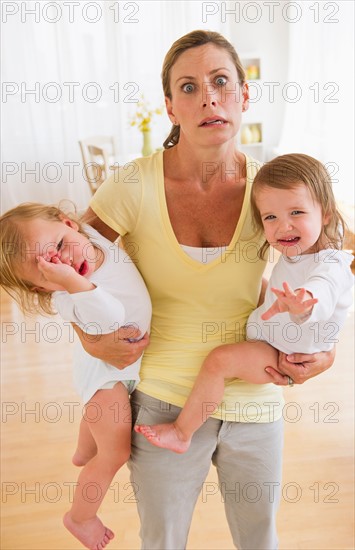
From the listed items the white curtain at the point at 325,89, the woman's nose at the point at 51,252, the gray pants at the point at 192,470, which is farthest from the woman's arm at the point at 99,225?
the white curtain at the point at 325,89

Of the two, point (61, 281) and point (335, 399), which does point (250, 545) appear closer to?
point (61, 281)

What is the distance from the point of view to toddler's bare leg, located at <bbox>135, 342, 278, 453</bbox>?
4.76ft

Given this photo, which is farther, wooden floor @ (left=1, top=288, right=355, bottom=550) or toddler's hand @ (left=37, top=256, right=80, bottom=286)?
wooden floor @ (left=1, top=288, right=355, bottom=550)

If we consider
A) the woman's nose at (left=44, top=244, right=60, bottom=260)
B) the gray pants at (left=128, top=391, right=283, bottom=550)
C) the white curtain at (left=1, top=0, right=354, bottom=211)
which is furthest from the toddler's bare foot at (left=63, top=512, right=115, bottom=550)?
the white curtain at (left=1, top=0, right=354, bottom=211)

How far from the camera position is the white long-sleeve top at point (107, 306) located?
1.44m

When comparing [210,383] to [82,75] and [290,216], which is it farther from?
[82,75]

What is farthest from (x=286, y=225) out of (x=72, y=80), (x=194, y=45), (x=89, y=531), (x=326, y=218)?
(x=72, y=80)

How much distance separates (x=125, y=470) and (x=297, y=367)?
4.44ft

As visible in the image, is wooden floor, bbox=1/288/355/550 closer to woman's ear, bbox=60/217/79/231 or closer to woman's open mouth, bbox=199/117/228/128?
woman's ear, bbox=60/217/79/231

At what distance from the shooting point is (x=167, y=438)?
1448 mm

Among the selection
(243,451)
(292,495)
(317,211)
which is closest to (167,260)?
(317,211)

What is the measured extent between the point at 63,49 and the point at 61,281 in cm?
534

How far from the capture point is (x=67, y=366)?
345cm

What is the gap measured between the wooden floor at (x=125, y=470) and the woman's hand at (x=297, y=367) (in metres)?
0.98
